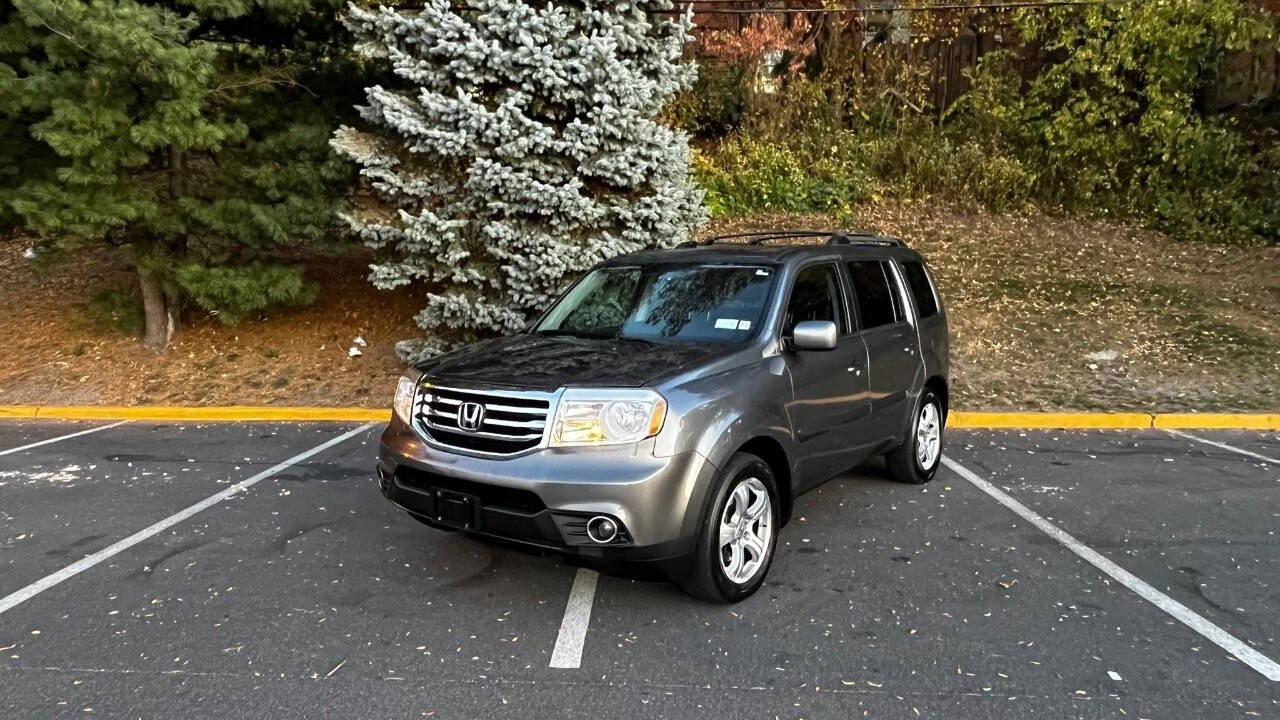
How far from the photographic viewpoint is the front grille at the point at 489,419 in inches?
144

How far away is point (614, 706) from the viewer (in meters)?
3.12

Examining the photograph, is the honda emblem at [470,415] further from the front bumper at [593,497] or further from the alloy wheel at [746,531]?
the alloy wheel at [746,531]

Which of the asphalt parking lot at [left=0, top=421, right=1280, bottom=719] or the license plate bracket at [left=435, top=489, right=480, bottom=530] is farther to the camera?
the license plate bracket at [left=435, top=489, right=480, bottom=530]

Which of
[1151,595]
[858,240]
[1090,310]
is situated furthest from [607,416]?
[1090,310]

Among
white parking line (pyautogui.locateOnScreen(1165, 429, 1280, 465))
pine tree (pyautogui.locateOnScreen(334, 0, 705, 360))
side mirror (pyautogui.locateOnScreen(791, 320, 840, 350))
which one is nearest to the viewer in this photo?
side mirror (pyautogui.locateOnScreen(791, 320, 840, 350))

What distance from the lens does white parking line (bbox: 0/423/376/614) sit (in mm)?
4133

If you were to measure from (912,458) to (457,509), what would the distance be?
335cm

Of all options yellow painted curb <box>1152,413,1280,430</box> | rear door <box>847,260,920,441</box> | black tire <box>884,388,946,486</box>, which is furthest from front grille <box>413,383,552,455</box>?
yellow painted curb <box>1152,413,1280,430</box>

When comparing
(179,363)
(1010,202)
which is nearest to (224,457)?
(179,363)

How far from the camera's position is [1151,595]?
4066 millimetres

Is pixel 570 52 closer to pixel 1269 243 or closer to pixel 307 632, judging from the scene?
pixel 307 632

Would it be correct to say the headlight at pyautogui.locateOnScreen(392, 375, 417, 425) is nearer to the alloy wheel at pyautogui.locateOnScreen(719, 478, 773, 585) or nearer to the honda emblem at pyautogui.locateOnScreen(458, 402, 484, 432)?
the honda emblem at pyautogui.locateOnScreen(458, 402, 484, 432)

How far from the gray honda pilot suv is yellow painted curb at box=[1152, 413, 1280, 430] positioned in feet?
13.7

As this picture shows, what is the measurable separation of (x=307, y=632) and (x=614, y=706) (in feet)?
4.92
